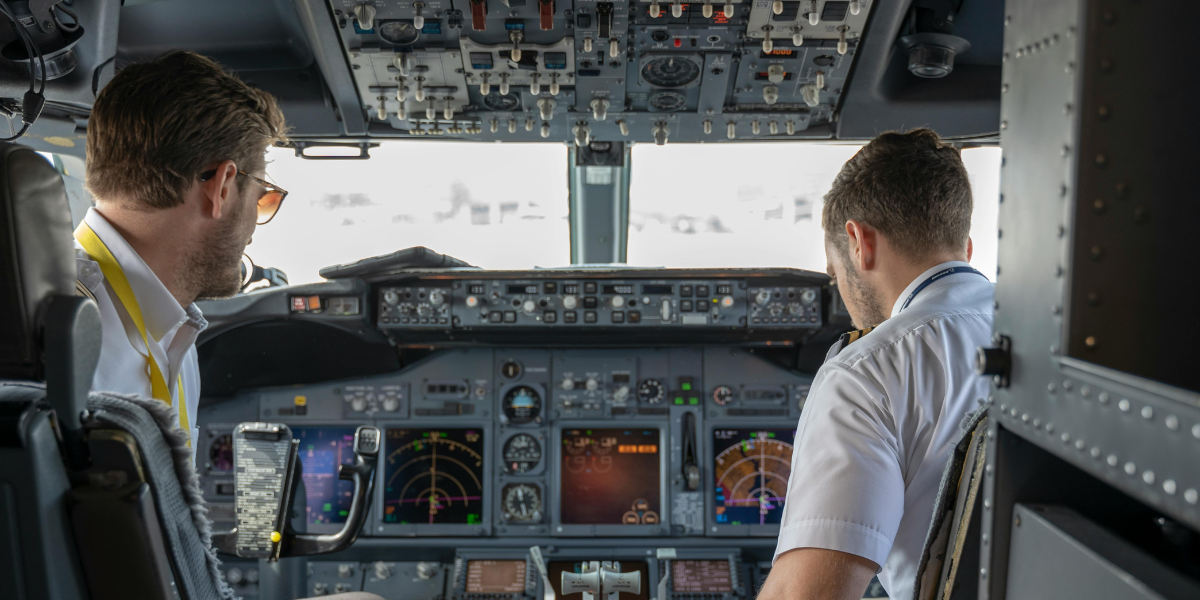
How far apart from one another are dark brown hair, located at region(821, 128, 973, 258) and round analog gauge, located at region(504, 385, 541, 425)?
2.12 meters

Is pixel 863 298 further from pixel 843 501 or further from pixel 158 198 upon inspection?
pixel 158 198

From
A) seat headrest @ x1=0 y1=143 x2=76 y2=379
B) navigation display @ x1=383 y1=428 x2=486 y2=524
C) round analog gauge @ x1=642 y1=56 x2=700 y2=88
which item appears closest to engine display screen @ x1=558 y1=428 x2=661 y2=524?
navigation display @ x1=383 y1=428 x2=486 y2=524

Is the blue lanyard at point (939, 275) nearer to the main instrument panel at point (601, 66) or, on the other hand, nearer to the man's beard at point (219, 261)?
the main instrument panel at point (601, 66)

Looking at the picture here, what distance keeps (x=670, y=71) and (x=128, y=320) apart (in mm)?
1842

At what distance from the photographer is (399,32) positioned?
2453 mm

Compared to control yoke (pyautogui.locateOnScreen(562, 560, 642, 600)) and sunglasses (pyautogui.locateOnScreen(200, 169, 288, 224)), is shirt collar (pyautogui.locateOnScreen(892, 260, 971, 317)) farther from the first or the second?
control yoke (pyautogui.locateOnScreen(562, 560, 642, 600))

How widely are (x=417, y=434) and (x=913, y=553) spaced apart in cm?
248

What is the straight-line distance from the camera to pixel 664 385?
3.42 metres

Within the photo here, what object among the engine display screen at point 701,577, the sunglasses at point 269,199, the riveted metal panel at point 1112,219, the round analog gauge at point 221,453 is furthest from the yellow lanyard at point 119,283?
the engine display screen at point 701,577

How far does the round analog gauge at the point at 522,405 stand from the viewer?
3391mm

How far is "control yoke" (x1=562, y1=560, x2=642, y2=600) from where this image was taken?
3.10 m

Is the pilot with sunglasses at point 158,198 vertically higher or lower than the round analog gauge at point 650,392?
higher

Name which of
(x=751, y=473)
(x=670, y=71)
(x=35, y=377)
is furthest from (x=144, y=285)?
(x=751, y=473)

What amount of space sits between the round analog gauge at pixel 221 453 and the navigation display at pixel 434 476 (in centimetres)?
66
